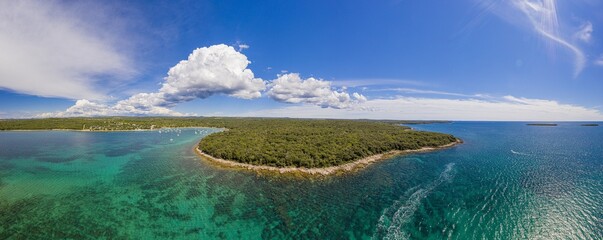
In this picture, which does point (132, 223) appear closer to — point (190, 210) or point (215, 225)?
point (190, 210)

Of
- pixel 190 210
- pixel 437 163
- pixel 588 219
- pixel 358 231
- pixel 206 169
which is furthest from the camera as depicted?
pixel 437 163

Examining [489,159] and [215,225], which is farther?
[489,159]

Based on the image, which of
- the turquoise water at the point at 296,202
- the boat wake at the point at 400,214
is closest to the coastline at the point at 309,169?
the turquoise water at the point at 296,202

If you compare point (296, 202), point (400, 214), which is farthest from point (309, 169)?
point (400, 214)

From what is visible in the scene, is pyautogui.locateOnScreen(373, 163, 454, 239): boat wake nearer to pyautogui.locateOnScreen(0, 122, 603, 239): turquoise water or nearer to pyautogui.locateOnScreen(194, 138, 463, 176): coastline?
pyautogui.locateOnScreen(0, 122, 603, 239): turquoise water

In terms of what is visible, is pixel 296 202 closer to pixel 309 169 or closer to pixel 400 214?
pixel 400 214

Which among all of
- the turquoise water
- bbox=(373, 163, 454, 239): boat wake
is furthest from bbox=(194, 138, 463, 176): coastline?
bbox=(373, 163, 454, 239): boat wake

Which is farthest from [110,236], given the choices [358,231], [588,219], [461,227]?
[588,219]

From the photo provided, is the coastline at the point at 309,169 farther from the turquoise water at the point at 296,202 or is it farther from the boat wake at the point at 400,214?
the boat wake at the point at 400,214
